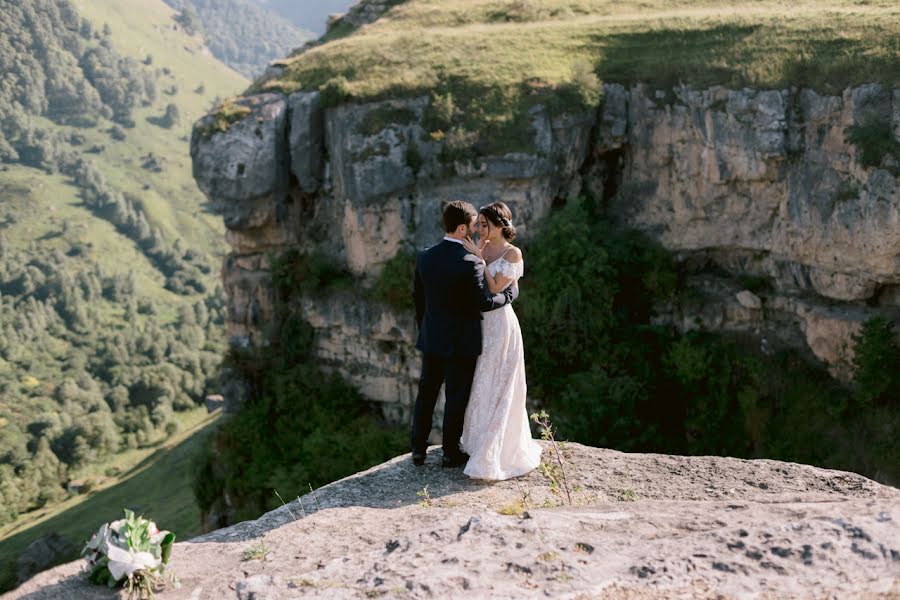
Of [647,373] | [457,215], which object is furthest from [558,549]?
[647,373]

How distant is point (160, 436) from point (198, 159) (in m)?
48.8

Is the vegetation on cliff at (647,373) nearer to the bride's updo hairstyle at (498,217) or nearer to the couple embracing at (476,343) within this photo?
the couple embracing at (476,343)

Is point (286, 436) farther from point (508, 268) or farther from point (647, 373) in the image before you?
point (508, 268)

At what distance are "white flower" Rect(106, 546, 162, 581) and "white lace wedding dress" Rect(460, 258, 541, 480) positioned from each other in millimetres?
3382

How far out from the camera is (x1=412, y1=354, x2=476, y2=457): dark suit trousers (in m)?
8.07

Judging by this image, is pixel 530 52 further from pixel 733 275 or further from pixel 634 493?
pixel 634 493

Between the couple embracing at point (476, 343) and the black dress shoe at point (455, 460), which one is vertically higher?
the couple embracing at point (476, 343)

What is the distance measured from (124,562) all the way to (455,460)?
12.1ft

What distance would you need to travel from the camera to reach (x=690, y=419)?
21234mm

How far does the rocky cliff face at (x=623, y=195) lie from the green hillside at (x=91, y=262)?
16177mm

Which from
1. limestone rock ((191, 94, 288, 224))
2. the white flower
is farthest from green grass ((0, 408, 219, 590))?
the white flower

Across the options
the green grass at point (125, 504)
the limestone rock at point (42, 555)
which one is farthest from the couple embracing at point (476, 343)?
the limestone rock at point (42, 555)

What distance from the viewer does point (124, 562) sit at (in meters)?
5.52

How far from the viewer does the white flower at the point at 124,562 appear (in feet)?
18.0
